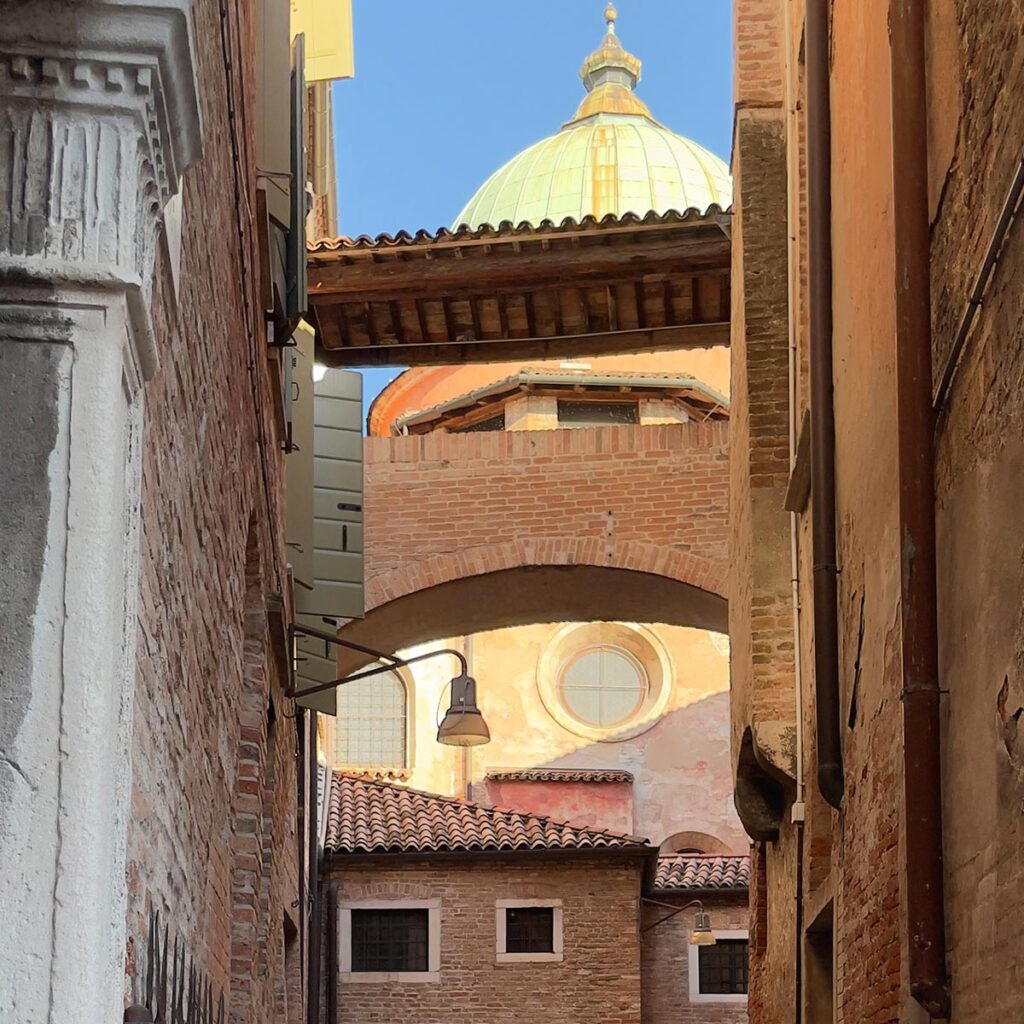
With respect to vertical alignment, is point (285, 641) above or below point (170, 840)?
above

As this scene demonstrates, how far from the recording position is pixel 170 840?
426 centimetres

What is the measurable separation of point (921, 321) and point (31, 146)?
277 centimetres

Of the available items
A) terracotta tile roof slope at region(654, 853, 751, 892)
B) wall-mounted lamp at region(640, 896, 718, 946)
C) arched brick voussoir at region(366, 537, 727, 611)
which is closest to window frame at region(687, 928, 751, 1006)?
wall-mounted lamp at region(640, 896, 718, 946)

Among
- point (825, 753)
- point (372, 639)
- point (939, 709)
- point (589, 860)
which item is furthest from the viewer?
point (589, 860)

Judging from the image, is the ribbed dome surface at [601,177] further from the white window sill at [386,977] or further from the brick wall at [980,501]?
the brick wall at [980,501]

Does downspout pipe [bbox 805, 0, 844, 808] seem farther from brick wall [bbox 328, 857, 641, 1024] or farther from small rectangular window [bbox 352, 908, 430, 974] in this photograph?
small rectangular window [bbox 352, 908, 430, 974]

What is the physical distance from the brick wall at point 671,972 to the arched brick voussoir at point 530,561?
385 inches

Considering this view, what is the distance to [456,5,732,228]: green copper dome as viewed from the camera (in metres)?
30.9

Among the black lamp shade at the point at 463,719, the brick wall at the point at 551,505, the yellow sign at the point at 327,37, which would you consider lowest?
the black lamp shade at the point at 463,719

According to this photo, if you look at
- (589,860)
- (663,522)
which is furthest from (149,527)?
(589,860)

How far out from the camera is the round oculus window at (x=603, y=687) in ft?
105

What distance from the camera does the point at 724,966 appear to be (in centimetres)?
2422

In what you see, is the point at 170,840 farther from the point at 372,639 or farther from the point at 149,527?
the point at 372,639

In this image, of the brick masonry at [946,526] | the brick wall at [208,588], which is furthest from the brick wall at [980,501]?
the brick wall at [208,588]
